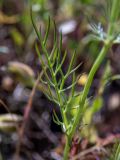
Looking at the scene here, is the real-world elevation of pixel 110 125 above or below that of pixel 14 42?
below

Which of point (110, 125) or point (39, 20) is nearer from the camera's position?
point (110, 125)

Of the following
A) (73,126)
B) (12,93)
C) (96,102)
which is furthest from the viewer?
(12,93)

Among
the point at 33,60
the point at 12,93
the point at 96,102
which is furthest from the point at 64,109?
the point at 33,60

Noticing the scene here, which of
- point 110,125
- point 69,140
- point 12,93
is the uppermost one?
point 69,140

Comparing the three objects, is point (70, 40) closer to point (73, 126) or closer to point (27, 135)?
point (27, 135)

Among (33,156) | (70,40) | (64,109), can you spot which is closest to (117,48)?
(70,40)

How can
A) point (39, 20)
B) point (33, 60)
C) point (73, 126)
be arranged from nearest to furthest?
point (73, 126)
point (33, 60)
point (39, 20)

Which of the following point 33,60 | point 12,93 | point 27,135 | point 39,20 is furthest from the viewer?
point 39,20

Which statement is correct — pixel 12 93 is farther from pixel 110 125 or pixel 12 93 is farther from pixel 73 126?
pixel 73 126

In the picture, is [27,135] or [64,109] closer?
[64,109]
